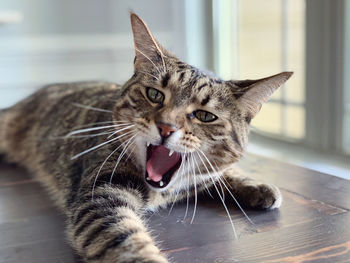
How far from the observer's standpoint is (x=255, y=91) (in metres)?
1.34

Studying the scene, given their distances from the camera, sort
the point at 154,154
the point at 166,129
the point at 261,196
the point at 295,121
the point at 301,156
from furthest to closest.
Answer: the point at 295,121 → the point at 301,156 → the point at 261,196 → the point at 154,154 → the point at 166,129

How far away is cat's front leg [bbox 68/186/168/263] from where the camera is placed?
3.42ft

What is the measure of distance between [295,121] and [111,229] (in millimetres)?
1622

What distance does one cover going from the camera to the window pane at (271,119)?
2.63m

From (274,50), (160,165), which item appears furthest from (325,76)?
(160,165)

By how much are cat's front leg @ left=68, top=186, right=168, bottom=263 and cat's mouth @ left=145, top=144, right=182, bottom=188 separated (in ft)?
0.26

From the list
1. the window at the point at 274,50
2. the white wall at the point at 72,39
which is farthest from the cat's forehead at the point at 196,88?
the white wall at the point at 72,39

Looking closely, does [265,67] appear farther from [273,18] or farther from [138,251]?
[138,251]

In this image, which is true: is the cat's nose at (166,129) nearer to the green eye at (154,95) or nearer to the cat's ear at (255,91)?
the green eye at (154,95)

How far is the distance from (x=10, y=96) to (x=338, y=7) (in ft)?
7.53

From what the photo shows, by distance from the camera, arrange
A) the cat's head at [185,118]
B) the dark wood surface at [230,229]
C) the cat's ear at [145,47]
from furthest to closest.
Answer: the cat's ear at [145,47]
the cat's head at [185,118]
the dark wood surface at [230,229]

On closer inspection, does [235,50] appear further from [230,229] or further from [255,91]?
[230,229]

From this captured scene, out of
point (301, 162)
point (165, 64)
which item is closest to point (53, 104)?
point (165, 64)

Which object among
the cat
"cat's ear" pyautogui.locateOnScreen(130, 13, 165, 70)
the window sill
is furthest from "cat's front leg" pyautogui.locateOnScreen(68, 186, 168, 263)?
the window sill
